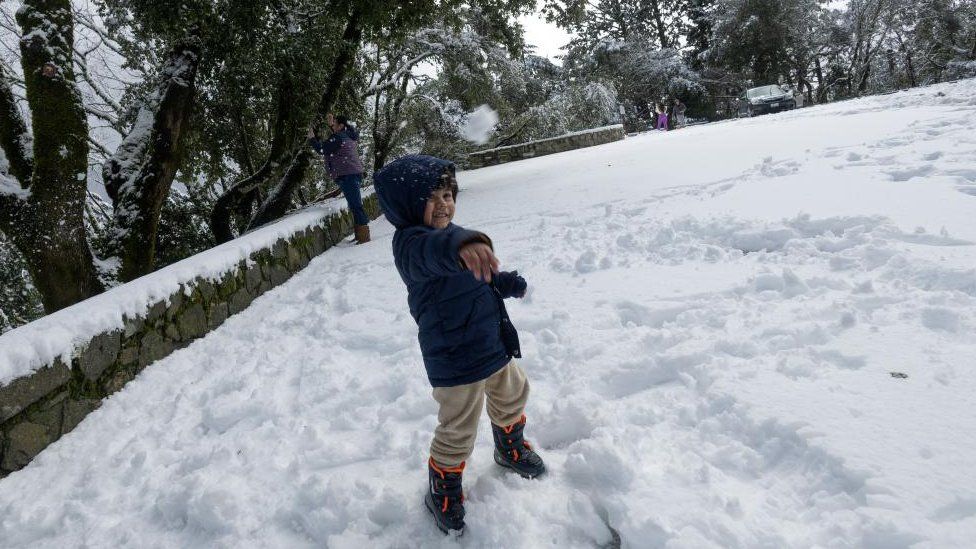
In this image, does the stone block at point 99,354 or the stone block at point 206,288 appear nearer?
the stone block at point 99,354

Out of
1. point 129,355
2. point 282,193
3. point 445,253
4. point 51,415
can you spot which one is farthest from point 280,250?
point 445,253

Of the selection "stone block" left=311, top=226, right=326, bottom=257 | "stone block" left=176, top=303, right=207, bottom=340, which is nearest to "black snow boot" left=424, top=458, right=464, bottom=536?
"stone block" left=176, top=303, right=207, bottom=340

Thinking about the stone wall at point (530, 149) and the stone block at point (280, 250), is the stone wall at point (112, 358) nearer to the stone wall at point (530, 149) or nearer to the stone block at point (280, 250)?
the stone block at point (280, 250)

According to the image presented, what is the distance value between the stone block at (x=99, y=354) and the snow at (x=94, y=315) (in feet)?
0.15

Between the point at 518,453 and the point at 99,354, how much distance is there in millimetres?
2849

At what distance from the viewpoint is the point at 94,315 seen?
3139mm

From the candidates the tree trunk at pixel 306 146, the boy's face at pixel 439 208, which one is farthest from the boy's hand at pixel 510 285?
the tree trunk at pixel 306 146

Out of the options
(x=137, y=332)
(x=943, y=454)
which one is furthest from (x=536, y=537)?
(x=137, y=332)

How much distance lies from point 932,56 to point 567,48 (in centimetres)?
1815

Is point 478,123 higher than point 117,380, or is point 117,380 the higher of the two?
point 478,123

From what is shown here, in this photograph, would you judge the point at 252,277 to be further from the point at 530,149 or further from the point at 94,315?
the point at 530,149

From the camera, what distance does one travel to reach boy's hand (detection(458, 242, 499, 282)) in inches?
51.4

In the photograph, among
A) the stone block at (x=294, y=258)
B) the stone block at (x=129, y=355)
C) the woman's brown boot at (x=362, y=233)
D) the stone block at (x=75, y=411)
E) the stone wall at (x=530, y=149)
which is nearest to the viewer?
the stone block at (x=75, y=411)

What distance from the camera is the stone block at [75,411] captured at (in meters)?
2.81
